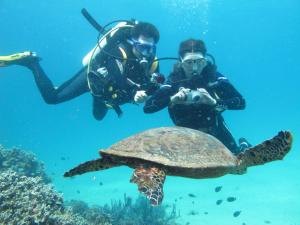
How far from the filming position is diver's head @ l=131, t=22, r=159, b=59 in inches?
359

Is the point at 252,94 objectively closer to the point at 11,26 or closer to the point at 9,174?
the point at 11,26

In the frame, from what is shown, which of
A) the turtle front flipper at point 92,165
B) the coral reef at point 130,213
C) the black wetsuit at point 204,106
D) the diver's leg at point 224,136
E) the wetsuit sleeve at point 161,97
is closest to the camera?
the turtle front flipper at point 92,165

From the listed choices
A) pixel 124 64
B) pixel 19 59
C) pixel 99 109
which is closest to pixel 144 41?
pixel 124 64

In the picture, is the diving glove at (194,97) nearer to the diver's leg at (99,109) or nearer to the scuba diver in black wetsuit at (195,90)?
the scuba diver in black wetsuit at (195,90)

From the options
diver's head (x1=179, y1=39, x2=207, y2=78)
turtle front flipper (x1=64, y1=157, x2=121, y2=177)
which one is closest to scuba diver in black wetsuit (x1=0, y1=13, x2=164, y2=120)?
diver's head (x1=179, y1=39, x2=207, y2=78)

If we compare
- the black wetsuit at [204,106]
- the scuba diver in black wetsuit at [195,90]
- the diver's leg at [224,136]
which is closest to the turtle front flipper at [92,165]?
the scuba diver in black wetsuit at [195,90]

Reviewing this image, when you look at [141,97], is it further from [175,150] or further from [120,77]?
[175,150]

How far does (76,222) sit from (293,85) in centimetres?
11240

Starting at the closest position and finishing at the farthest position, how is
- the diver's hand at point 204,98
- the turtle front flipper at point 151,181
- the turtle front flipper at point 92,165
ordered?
the turtle front flipper at point 151,181 → the turtle front flipper at point 92,165 → the diver's hand at point 204,98

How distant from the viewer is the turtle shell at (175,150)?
162 inches

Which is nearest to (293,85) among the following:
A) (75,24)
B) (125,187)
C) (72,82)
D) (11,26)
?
(75,24)

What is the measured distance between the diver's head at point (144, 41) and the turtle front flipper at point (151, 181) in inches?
217

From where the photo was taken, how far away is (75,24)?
279ft

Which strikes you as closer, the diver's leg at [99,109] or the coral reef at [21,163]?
the diver's leg at [99,109]
